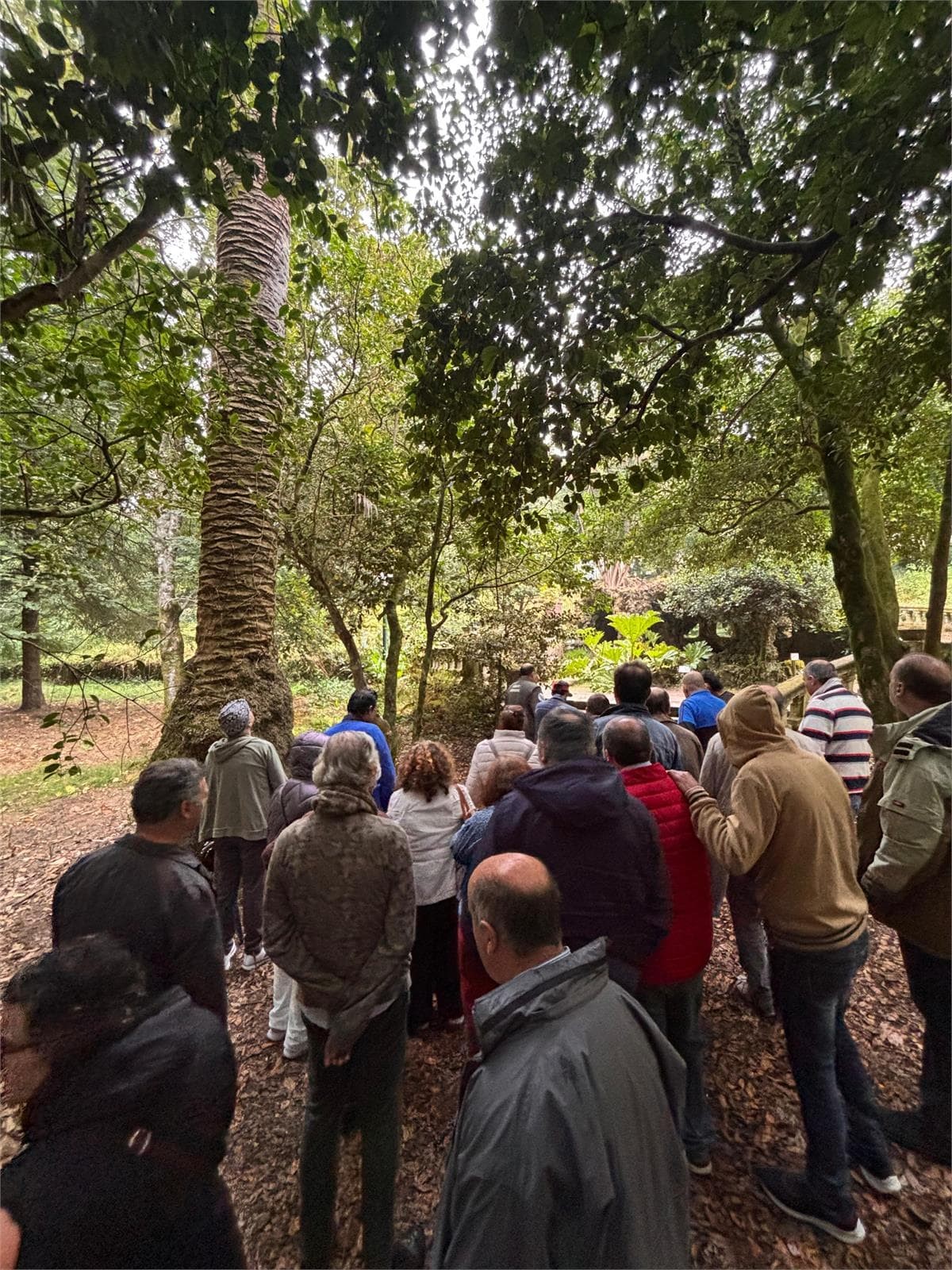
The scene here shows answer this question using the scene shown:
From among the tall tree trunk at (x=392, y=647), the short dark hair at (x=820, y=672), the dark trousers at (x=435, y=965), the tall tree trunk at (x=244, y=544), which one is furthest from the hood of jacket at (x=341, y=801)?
the tall tree trunk at (x=392, y=647)

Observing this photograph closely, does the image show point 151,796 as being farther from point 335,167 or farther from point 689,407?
point 335,167

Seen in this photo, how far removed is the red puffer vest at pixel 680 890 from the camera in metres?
2.30

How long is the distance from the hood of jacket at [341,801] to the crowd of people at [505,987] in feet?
0.04

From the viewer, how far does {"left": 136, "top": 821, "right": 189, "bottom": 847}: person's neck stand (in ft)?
6.93

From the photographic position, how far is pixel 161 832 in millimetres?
2125

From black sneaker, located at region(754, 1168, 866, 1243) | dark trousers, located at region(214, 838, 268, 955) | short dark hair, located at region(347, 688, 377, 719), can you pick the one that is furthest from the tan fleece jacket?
dark trousers, located at region(214, 838, 268, 955)

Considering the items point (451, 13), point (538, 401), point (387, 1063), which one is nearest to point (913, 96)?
point (538, 401)

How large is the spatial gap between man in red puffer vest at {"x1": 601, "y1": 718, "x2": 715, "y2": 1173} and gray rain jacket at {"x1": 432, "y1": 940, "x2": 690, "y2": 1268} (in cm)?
106

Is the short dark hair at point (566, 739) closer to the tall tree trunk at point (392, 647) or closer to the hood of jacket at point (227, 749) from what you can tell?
the hood of jacket at point (227, 749)

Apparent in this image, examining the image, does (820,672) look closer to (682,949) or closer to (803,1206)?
(682,949)

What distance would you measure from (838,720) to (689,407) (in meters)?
3.02

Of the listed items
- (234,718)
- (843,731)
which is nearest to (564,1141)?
(234,718)

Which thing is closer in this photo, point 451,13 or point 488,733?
point 451,13

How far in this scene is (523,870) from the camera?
1.44m
